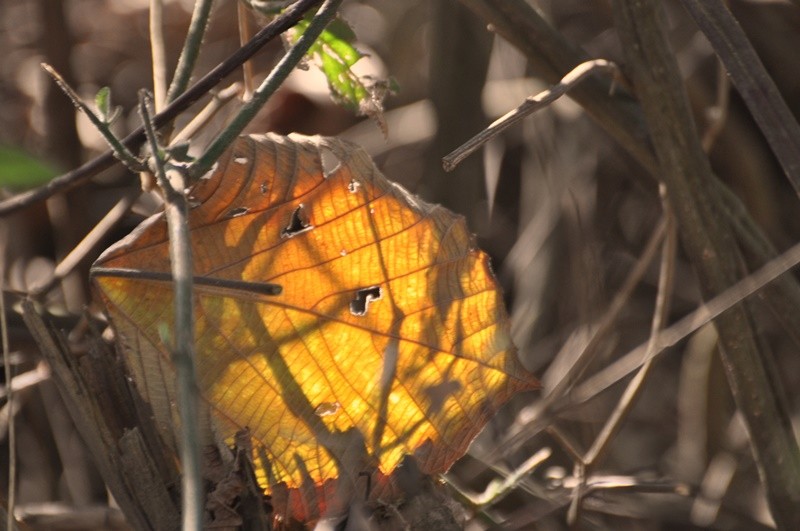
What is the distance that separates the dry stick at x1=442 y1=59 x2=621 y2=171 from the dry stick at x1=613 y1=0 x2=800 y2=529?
0.04 metres

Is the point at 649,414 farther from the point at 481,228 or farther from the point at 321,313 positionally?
the point at 321,313

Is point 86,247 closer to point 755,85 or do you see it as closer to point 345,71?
point 345,71

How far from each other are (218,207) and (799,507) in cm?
69

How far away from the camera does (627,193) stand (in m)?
2.15

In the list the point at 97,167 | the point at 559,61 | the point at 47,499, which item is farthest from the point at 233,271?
the point at 47,499

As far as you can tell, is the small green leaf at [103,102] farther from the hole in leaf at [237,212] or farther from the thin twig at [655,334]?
the thin twig at [655,334]

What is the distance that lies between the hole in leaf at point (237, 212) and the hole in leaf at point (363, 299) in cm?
12

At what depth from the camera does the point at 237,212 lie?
75cm

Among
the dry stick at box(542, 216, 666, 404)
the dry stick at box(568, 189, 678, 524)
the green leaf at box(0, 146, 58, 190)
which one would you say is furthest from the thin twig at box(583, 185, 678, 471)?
the green leaf at box(0, 146, 58, 190)

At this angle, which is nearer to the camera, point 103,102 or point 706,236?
point 103,102

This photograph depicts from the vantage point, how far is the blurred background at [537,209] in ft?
5.59

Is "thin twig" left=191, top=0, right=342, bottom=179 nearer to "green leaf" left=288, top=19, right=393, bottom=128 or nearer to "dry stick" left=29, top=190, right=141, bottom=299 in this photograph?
"green leaf" left=288, top=19, right=393, bottom=128

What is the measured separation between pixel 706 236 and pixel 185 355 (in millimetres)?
665

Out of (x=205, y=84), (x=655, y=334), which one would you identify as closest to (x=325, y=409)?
(x=205, y=84)
